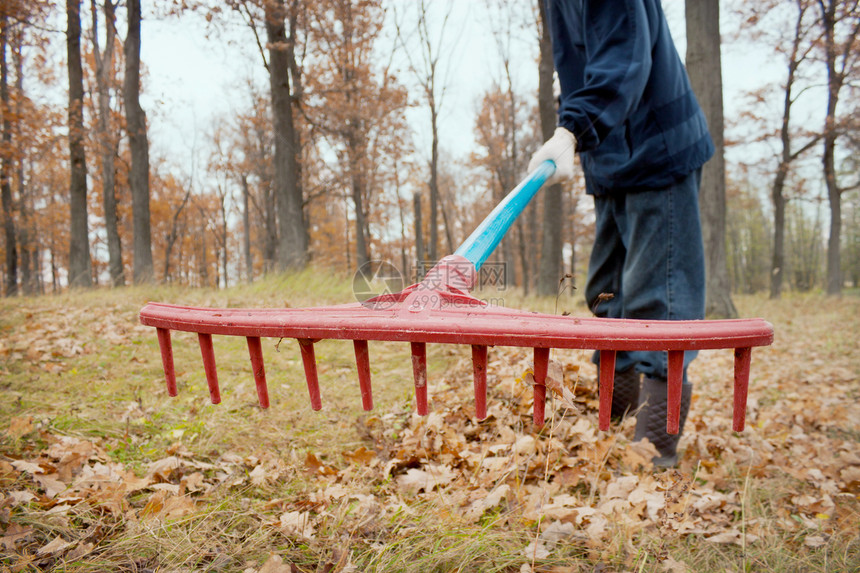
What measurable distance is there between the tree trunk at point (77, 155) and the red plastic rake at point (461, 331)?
11.3 meters

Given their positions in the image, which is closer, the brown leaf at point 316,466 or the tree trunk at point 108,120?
the brown leaf at point 316,466

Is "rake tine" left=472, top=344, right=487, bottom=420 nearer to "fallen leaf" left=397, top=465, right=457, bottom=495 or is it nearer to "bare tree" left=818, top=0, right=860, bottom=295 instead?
"fallen leaf" left=397, top=465, right=457, bottom=495

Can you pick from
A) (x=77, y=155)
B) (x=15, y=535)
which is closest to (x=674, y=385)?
(x=15, y=535)

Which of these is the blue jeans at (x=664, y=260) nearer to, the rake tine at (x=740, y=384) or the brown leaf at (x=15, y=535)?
the rake tine at (x=740, y=384)

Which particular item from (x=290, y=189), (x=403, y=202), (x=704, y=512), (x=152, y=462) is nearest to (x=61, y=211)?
(x=403, y=202)

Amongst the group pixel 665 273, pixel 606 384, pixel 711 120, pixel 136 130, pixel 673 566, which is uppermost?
pixel 136 130

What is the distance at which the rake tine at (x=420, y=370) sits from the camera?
1.27m

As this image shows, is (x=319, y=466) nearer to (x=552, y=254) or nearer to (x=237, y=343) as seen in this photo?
(x=237, y=343)

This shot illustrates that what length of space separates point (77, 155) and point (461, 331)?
13138 millimetres

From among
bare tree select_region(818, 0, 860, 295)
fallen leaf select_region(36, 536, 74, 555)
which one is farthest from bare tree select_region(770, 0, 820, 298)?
fallen leaf select_region(36, 536, 74, 555)

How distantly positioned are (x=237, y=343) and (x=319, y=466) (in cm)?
247

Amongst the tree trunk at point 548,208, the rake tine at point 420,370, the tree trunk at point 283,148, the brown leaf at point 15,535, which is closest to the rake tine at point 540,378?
the rake tine at point 420,370

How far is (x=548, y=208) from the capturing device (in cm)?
1035

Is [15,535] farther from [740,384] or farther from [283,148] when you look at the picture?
[283,148]
